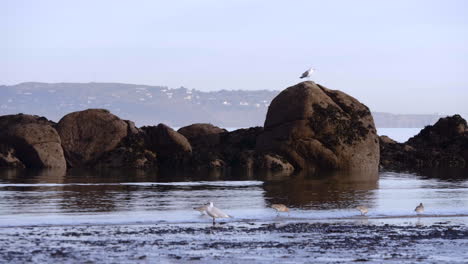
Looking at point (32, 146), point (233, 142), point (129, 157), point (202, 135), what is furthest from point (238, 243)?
point (202, 135)

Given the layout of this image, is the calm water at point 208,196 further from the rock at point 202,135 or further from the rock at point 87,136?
the rock at point 202,135

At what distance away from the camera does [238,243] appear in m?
18.3

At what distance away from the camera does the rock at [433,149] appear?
5378 cm

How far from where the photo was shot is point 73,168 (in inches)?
1858

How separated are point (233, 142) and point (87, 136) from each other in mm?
9534

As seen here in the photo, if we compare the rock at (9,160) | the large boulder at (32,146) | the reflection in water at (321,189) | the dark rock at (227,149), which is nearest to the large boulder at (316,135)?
the dark rock at (227,149)

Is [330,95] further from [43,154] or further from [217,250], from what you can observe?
[217,250]

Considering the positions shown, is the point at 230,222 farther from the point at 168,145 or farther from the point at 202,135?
the point at 202,135

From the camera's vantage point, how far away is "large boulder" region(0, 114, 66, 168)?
151 ft

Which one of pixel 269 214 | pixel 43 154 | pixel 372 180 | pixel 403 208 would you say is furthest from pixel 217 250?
pixel 43 154

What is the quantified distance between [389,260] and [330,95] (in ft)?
113

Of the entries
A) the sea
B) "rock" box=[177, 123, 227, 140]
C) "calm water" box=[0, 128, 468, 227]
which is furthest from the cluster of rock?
the sea

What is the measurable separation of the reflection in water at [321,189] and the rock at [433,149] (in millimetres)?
10857

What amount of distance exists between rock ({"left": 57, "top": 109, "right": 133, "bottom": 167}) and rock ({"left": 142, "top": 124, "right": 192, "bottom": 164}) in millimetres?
1893
